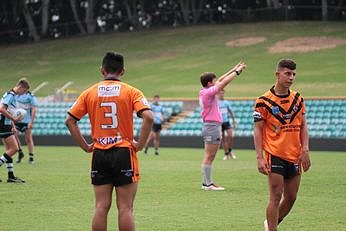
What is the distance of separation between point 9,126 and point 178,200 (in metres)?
5.28

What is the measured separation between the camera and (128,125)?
→ 862cm

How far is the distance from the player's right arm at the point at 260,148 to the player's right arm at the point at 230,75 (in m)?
3.09

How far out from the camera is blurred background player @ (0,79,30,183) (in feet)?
56.0

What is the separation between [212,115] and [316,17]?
48960 millimetres

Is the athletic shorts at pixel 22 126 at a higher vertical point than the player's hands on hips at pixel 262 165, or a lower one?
lower

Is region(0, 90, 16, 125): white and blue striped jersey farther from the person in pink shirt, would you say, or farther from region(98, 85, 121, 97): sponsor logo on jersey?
region(98, 85, 121, 97): sponsor logo on jersey

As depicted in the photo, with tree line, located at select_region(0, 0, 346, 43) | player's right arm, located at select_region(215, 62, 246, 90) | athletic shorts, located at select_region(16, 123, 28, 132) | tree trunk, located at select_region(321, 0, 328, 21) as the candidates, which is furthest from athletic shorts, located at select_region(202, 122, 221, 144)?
tree line, located at select_region(0, 0, 346, 43)

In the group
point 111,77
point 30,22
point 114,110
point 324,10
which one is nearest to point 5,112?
point 111,77

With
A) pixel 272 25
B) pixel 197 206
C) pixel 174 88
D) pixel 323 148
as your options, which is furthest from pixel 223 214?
pixel 272 25

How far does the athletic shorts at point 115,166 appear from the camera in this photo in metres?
8.51

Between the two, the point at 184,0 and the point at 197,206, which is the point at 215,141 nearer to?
the point at 197,206

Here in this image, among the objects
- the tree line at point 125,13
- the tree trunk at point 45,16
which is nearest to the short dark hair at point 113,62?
the tree line at point 125,13

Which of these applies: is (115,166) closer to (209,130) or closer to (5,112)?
(209,130)

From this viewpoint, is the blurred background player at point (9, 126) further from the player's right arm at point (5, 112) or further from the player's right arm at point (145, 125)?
the player's right arm at point (145, 125)
